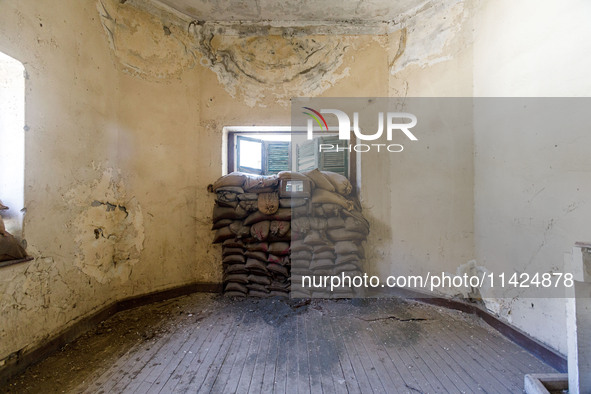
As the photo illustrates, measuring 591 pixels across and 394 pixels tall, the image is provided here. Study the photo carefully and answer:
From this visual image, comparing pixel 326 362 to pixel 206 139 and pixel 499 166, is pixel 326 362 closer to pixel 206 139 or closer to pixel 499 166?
pixel 499 166

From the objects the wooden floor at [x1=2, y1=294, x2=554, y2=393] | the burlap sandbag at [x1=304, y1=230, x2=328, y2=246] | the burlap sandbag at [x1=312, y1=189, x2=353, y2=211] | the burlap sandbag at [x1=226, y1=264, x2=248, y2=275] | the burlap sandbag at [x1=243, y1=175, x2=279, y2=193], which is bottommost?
the wooden floor at [x1=2, y1=294, x2=554, y2=393]

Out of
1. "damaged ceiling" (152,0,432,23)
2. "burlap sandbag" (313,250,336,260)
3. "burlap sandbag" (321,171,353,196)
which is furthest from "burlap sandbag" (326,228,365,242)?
"damaged ceiling" (152,0,432,23)

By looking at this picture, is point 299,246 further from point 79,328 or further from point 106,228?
point 79,328

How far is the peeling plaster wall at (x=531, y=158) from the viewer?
144 cm

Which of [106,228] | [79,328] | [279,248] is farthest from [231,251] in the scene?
[79,328]

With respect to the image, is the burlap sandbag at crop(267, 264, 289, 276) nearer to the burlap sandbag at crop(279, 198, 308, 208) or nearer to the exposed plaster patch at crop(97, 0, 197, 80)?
the burlap sandbag at crop(279, 198, 308, 208)

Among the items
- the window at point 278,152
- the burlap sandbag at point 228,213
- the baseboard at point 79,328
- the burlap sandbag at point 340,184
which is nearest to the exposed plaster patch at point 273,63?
the window at point 278,152

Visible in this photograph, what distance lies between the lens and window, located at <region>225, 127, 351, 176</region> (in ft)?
9.78

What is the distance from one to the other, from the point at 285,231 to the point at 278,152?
1180mm

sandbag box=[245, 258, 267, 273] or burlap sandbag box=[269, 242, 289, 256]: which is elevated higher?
burlap sandbag box=[269, 242, 289, 256]

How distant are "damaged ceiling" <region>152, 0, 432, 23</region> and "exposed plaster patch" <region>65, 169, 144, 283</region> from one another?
1929 mm

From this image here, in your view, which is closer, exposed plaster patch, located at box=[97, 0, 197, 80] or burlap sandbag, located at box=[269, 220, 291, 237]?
exposed plaster patch, located at box=[97, 0, 197, 80]

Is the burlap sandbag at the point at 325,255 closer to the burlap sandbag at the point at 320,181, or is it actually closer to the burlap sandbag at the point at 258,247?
the burlap sandbag at the point at 258,247

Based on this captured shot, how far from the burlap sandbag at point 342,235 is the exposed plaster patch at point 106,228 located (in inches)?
75.7
